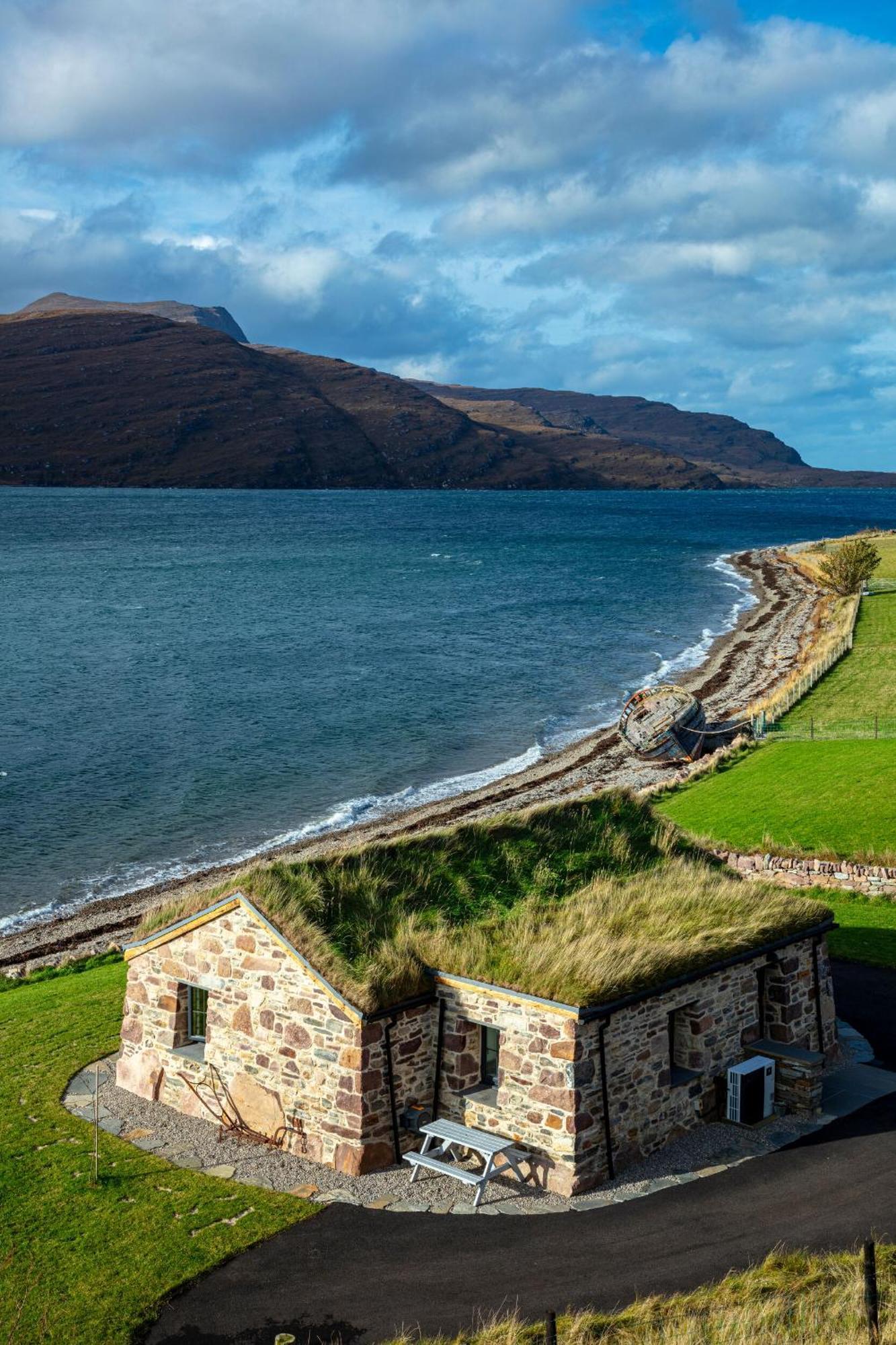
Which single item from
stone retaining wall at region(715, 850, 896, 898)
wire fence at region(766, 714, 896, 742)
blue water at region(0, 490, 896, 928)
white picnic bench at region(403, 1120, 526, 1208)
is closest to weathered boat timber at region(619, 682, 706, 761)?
wire fence at region(766, 714, 896, 742)

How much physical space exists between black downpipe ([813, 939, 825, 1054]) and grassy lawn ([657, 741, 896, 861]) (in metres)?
9.81

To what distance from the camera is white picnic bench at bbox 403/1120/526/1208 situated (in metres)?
15.8

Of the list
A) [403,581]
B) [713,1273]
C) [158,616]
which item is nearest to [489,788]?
[713,1273]

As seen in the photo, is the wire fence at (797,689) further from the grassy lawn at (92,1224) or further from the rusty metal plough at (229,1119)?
the grassy lawn at (92,1224)

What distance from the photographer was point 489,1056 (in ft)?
57.1

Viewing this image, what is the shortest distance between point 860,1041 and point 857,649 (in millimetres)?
44769

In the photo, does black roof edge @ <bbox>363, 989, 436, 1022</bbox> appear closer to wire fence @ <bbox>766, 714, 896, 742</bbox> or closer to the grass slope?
the grass slope

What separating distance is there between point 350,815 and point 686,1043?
26.5 metres

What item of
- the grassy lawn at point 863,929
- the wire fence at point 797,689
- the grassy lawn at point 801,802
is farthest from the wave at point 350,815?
the grassy lawn at point 863,929

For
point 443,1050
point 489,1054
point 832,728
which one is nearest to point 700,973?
point 489,1054

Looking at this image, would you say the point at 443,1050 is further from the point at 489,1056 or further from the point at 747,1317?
the point at 747,1317

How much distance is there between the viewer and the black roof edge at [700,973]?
1569 cm

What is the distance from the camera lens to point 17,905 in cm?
3544

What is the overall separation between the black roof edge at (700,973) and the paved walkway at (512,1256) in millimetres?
2626
